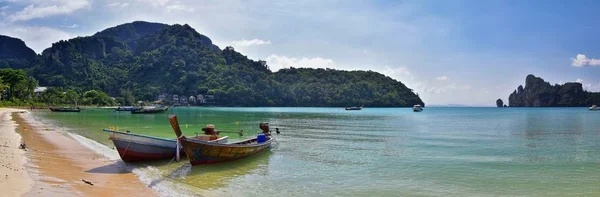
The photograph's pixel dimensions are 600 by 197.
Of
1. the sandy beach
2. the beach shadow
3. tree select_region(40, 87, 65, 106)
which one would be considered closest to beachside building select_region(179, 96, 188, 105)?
tree select_region(40, 87, 65, 106)

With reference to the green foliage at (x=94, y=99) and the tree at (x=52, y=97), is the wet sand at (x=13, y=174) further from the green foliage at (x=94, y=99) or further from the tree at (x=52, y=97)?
the green foliage at (x=94, y=99)

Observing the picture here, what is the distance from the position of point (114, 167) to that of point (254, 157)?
21.7ft

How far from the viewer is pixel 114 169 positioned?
54.0 feet

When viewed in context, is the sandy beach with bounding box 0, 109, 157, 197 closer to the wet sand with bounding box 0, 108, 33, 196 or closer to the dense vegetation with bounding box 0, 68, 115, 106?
the wet sand with bounding box 0, 108, 33, 196

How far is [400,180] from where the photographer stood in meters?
15.7

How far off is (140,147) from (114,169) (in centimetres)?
176

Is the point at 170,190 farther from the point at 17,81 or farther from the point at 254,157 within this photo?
the point at 17,81

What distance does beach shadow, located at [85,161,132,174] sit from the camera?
1579 centimetres

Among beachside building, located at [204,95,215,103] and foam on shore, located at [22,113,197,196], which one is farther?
beachside building, located at [204,95,215,103]

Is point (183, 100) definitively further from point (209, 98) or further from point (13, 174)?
point (13, 174)

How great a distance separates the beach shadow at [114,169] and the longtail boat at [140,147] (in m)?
0.56

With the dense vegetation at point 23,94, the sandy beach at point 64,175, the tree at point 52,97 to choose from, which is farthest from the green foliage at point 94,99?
the sandy beach at point 64,175

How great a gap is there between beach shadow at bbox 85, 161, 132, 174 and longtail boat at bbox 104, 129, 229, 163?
56 cm

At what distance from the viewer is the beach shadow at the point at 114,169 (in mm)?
15795
